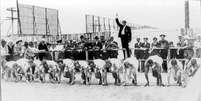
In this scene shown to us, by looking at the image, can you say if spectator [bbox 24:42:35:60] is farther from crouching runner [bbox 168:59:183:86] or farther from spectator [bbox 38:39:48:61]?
crouching runner [bbox 168:59:183:86]

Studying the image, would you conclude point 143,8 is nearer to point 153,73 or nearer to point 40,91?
point 153,73

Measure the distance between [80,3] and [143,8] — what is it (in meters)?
0.28

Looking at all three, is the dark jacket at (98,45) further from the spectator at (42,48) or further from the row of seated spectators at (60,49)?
the spectator at (42,48)

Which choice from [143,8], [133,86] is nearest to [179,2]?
[143,8]

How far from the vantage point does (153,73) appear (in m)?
1.18

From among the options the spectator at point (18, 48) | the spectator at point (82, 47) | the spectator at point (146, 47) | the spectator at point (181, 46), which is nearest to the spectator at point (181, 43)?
the spectator at point (181, 46)

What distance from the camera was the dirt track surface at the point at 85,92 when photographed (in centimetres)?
117

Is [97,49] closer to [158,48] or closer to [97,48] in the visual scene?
[97,48]

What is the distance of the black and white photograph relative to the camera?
1.17 meters

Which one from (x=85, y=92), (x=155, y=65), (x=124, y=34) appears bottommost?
(x=85, y=92)

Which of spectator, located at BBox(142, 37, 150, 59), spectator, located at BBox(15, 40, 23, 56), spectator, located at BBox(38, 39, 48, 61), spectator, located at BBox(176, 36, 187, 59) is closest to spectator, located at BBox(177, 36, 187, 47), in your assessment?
spectator, located at BBox(176, 36, 187, 59)

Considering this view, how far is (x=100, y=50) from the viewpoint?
4.03ft

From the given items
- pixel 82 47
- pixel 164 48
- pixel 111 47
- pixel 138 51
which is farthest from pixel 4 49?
pixel 164 48

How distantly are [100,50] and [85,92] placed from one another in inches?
7.7
